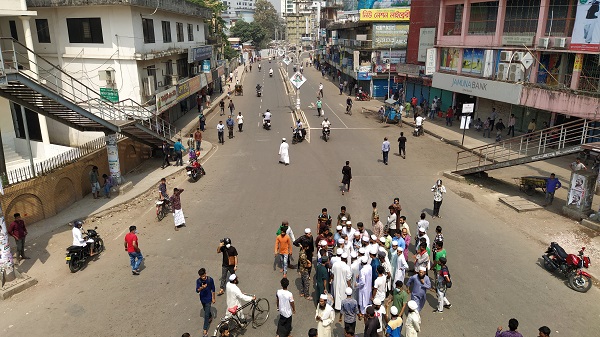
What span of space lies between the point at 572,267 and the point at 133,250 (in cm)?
1143

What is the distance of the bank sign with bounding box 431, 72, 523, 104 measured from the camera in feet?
84.1

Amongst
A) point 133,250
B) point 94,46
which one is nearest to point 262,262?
point 133,250

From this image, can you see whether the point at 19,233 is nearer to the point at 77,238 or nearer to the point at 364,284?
the point at 77,238

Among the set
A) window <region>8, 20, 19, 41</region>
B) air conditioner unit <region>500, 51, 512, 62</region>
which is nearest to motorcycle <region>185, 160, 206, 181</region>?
window <region>8, 20, 19, 41</region>

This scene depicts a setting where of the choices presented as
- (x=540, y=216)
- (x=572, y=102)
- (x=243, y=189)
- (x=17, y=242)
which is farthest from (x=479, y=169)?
(x=17, y=242)

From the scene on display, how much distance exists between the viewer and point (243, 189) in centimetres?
1847

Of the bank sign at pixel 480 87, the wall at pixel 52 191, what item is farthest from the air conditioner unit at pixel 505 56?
the wall at pixel 52 191

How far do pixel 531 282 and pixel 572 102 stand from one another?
48.4 ft

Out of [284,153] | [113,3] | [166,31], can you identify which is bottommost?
[284,153]

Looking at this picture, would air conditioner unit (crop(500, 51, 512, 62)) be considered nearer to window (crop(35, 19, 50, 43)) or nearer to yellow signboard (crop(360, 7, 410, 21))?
yellow signboard (crop(360, 7, 410, 21))

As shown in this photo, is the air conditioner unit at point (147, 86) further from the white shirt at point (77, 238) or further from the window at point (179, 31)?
the white shirt at point (77, 238)

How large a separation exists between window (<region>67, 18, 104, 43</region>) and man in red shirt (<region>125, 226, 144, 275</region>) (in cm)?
1644

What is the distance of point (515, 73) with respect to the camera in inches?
1013

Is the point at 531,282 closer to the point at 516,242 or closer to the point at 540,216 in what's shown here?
the point at 516,242
